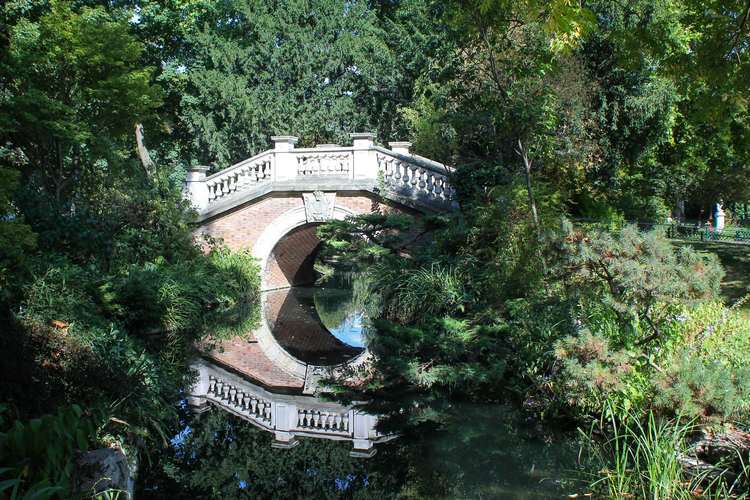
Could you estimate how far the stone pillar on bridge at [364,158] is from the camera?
1374 centimetres

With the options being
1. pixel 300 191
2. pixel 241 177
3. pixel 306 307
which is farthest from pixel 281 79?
pixel 306 307

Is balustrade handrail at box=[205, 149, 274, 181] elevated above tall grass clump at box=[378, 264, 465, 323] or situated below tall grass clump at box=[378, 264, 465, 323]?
above

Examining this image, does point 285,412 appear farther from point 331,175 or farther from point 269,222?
point 269,222

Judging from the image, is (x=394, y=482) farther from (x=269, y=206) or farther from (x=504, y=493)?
(x=269, y=206)

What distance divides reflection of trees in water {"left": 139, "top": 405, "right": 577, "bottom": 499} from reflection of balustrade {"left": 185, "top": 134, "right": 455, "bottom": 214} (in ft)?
23.0

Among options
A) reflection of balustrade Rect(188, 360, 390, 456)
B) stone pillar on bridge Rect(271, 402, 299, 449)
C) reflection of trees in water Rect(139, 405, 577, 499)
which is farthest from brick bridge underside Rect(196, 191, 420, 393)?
reflection of trees in water Rect(139, 405, 577, 499)

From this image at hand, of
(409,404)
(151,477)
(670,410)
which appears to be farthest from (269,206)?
(670,410)

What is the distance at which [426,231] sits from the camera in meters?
12.6

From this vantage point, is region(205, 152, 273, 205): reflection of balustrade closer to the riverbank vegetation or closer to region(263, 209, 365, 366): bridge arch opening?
the riverbank vegetation

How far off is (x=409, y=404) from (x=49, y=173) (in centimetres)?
1007

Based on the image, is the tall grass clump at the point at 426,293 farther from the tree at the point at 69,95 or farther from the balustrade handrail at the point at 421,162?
the tree at the point at 69,95

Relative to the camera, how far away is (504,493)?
16.4 feet

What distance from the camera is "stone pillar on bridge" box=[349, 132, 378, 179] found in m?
13.7

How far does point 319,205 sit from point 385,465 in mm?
9450
